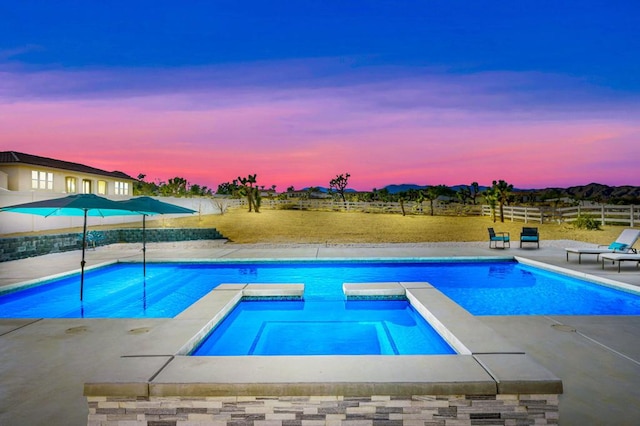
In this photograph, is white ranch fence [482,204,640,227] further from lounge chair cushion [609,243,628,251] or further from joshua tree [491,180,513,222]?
lounge chair cushion [609,243,628,251]

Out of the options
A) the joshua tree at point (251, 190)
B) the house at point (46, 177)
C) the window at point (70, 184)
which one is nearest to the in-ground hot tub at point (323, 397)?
the house at point (46, 177)

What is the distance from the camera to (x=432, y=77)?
70.4 feet

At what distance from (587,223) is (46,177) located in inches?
1392

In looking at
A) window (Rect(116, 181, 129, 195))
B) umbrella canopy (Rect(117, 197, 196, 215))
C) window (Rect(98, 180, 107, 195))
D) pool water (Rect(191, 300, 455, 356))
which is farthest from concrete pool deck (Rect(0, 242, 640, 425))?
window (Rect(116, 181, 129, 195))

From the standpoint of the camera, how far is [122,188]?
118 ft

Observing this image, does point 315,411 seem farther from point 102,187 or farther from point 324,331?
point 102,187

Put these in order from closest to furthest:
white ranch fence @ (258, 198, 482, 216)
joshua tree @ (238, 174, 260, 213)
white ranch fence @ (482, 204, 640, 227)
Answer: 1. white ranch fence @ (482, 204, 640, 227)
2. white ranch fence @ (258, 198, 482, 216)
3. joshua tree @ (238, 174, 260, 213)

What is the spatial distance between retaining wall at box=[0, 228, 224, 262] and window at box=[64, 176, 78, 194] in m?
11.6

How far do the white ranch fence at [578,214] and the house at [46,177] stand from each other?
32.5m

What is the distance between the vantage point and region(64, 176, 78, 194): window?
2847 centimetres

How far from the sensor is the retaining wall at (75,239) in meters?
13.2

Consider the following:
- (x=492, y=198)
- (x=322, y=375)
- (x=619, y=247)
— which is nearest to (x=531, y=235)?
(x=619, y=247)

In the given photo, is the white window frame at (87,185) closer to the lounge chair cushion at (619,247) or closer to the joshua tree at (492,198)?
the lounge chair cushion at (619,247)

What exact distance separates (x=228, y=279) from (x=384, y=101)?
16.4 m
